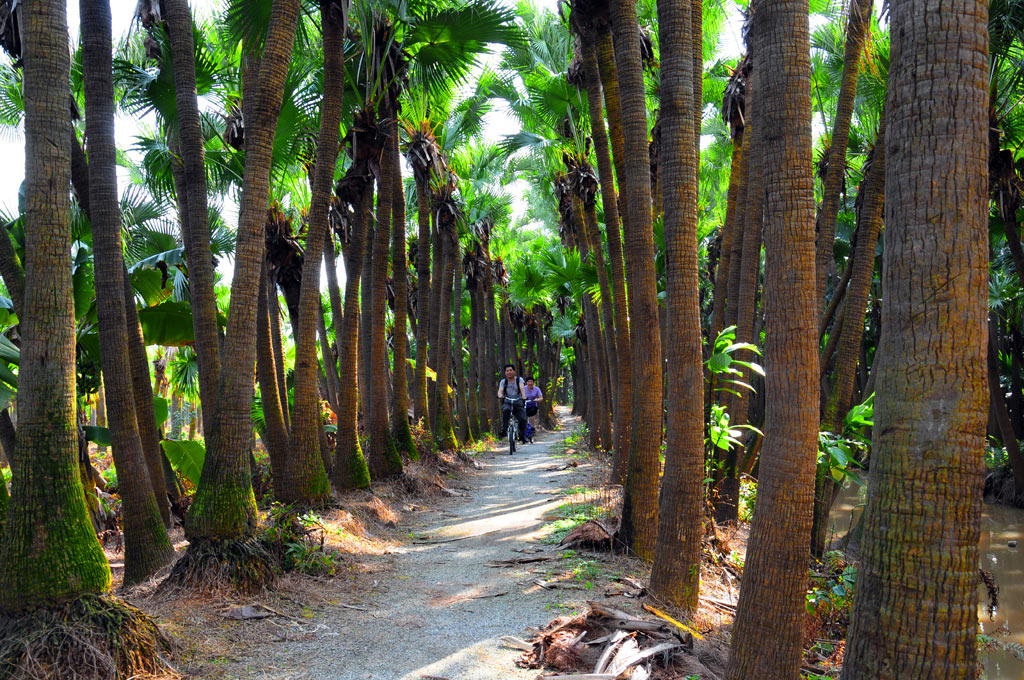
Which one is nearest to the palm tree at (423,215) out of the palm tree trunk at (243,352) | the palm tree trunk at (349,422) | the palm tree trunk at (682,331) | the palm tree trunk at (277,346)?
the palm tree trunk at (277,346)

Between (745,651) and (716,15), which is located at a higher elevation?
(716,15)

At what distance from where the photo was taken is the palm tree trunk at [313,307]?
28.1 ft

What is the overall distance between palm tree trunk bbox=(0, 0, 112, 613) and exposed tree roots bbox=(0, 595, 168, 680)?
0.31 ft

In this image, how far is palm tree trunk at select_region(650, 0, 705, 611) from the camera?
5562 mm

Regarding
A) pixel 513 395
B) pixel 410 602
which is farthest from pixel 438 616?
pixel 513 395

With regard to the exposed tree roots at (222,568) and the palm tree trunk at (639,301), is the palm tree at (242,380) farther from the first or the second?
the palm tree trunk at (639,301)

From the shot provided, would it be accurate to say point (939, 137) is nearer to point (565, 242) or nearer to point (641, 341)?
point (641, 341)

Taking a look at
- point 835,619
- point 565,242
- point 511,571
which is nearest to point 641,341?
point 511,571

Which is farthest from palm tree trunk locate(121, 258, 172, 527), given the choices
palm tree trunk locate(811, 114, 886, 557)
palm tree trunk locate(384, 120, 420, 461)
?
palm tree trunk locate(811, 114, 886, 557)

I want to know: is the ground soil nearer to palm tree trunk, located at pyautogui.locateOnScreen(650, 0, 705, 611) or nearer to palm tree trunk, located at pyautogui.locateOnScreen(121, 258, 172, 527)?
palm tree trunk, located at pyautogui.locateOnScreen(650, 0, 705, 611)

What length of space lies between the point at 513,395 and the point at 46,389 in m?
13.6

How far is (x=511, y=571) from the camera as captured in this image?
22.8ft

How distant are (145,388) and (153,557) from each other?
1997mm

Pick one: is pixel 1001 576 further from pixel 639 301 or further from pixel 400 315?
pixel 400 315
